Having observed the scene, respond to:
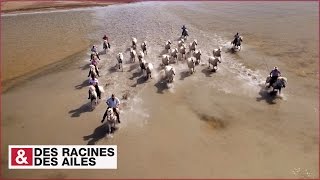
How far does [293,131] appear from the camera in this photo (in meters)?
16.2

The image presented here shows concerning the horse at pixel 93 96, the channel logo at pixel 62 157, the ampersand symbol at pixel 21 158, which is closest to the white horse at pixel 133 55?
the horse at pixel 93 96

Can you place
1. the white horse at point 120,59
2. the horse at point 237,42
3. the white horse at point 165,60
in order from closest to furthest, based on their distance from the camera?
the white horse at point 165,60 → the white horse at point 120,59 → the horse at point 237,42

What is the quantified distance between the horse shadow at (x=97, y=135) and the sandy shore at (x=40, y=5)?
32717mm

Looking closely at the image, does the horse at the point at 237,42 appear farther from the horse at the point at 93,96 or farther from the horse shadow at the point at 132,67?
the horse at the point at 93,96

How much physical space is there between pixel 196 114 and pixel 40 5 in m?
37.4

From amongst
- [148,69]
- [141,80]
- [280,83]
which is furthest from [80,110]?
[280,83]

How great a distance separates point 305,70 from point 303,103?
475 cm

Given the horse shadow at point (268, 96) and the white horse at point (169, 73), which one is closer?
the horse shadow at point (268, 96)

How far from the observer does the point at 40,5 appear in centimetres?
4822

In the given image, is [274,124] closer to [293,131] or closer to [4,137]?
[293,131]

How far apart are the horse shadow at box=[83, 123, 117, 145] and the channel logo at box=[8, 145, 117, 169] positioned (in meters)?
0.53

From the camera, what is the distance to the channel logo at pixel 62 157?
1445cm

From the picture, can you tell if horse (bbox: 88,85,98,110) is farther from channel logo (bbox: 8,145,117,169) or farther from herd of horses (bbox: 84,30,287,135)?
channel logo (bbox: 8,145,117,169)

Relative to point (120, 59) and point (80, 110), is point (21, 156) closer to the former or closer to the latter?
point (80, 110)
